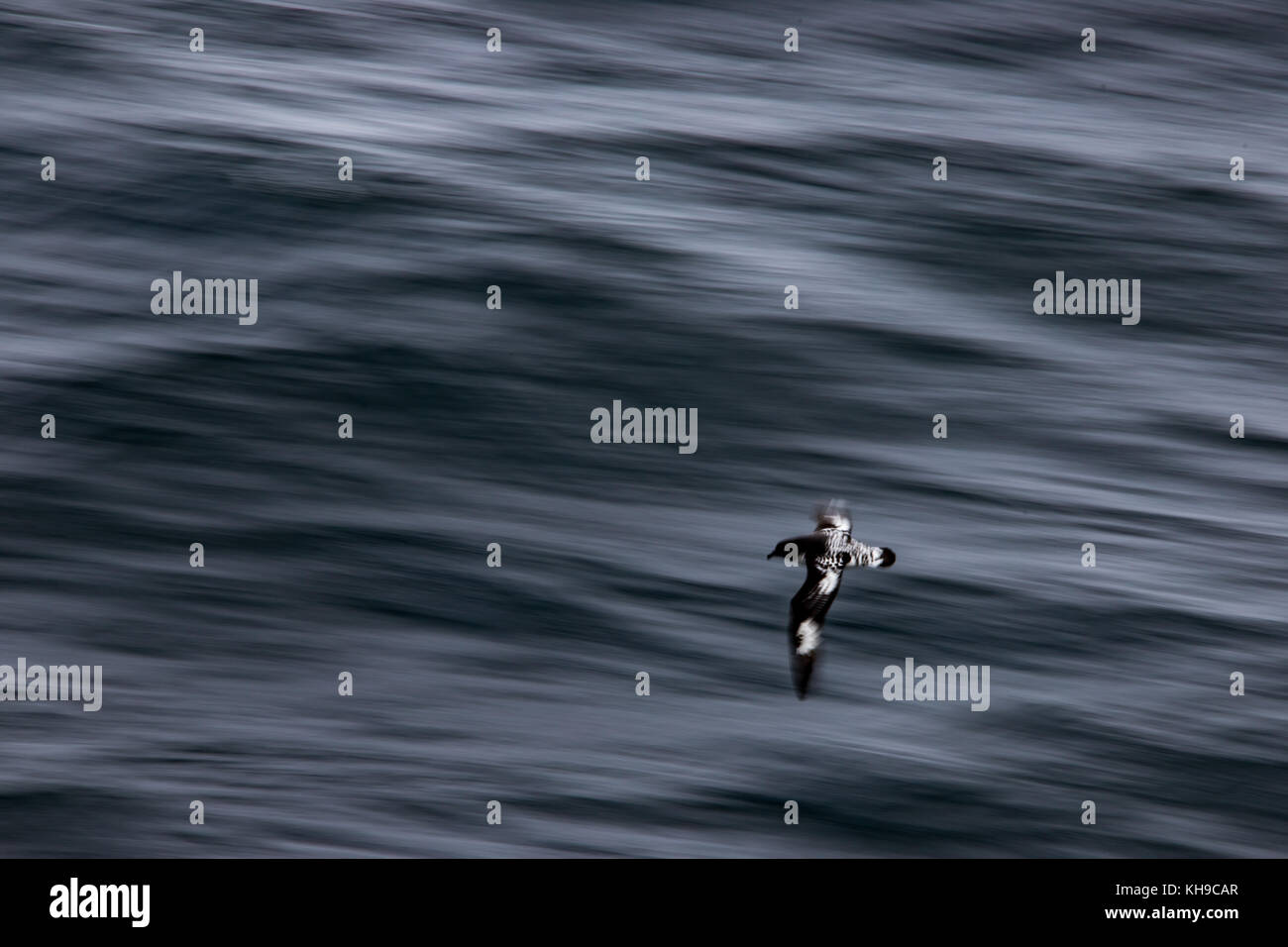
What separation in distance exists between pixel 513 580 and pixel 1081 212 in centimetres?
758

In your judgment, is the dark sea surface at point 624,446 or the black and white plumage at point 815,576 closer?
the dark sea surface at point 624,446

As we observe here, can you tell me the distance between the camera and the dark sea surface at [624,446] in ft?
27.7

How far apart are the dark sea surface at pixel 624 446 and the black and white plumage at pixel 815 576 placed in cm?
48

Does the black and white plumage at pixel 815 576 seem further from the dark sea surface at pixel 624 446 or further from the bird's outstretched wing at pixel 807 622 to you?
the dark sea surface at pixel 624 446

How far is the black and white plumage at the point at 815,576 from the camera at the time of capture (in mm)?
8555

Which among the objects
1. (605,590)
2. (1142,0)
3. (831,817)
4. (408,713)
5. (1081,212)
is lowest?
(831,817)

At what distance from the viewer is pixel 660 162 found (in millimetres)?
14445

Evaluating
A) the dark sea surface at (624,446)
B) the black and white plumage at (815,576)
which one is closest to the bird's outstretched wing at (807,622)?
the black and white plumage at (815,576)

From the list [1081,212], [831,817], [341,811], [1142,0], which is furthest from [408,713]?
[1142,0]

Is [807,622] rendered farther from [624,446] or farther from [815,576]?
[624,446]

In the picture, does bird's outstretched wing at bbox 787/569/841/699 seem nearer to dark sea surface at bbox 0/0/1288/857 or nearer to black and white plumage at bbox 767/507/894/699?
black and white plumage at bbox 767/507/894/699

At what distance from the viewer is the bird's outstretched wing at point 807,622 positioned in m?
8.50

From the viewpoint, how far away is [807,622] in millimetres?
8578

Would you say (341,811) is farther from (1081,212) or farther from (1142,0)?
(1142,0)
